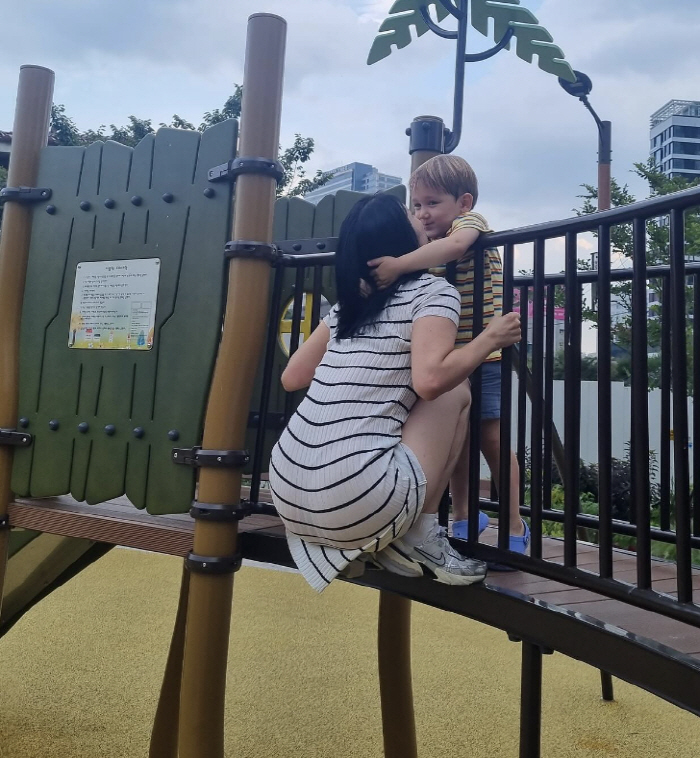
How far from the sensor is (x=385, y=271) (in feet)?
6.17

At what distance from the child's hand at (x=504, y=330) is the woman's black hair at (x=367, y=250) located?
0.86ft

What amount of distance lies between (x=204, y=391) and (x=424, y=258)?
2.76 ft

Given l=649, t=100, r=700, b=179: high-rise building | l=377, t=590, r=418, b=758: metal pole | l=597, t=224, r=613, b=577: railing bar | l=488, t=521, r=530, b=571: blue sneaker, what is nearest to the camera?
l=597, t=224, r=613, b=577: railing bar

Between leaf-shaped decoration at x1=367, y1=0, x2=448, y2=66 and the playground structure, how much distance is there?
5.68m

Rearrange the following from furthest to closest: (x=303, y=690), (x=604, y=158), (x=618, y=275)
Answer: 1. (x=604, y=158)
2. (x=303, y=690)
3. (x=618, y=275)

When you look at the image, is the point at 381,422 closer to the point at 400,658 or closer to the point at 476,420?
the point at 476,420

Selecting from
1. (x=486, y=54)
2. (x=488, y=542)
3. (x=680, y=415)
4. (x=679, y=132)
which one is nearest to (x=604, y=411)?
(x=680, y=415)

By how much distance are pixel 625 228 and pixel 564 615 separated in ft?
36.7

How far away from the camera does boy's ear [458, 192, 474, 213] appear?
220cm

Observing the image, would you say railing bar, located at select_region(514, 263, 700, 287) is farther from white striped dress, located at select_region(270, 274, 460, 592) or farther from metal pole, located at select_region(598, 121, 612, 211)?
metal pole, located at select_region(598, 121, 612, 211)

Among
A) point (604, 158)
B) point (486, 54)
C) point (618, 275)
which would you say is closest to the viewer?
point (618, 275)

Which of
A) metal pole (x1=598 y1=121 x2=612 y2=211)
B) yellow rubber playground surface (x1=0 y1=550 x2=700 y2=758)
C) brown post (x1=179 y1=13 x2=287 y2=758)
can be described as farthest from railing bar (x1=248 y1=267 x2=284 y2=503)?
metal pole (x1=598 y1=121 x2=612 y2=211)

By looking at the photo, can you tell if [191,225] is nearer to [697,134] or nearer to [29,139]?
[29,139]

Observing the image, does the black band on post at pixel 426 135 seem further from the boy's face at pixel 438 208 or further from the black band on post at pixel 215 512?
the black band on post at pixel 215 512
